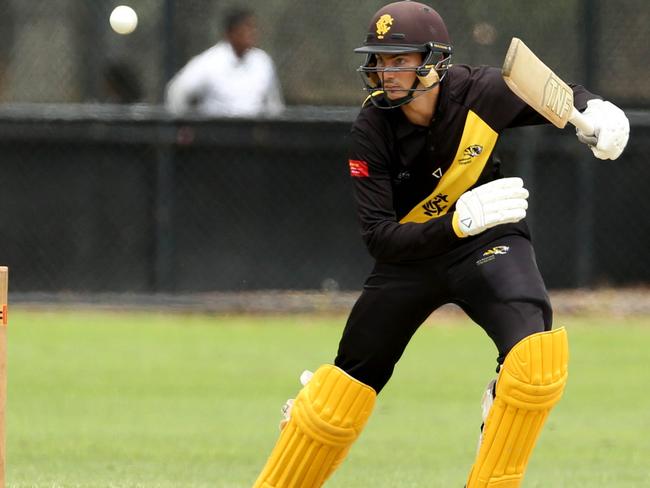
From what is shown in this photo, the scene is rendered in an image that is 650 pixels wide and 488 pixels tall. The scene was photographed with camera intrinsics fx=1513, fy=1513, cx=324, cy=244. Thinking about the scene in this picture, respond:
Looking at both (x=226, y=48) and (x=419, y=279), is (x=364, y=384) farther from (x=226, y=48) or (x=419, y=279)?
(x=226, y=48)

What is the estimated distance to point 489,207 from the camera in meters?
5.24

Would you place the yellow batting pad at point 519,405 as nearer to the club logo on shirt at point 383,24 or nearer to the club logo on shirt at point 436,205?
the club logo on shirt at point 436,205

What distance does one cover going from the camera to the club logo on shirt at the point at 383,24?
5.62 metres

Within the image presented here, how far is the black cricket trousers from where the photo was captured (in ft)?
18.4

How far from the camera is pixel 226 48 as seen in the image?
1244 centimetres

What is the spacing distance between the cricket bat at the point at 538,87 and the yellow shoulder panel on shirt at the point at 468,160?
318 mm

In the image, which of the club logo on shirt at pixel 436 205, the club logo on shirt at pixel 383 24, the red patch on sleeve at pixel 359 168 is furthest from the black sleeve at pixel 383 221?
the club logo on shirt at pixel 383 24

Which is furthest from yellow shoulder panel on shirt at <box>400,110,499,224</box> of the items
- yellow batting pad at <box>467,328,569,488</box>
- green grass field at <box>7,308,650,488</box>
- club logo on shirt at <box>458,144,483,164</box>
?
green grass field at <box>7,308,650,488</box>

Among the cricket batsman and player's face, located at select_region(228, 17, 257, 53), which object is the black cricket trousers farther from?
player's face, located at select_region(228, 17, 257, 53)

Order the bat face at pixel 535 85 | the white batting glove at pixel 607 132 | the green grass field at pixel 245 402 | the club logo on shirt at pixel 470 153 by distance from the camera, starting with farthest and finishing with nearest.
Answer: the green grass field at pixel 245 402
the club logo on shirt at pixel 470 153
the white batting glove at pixel 607 132
the bat face at pixel 535 85

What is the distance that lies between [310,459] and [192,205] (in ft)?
22.5

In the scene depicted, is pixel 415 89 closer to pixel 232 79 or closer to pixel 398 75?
pixel 398 75

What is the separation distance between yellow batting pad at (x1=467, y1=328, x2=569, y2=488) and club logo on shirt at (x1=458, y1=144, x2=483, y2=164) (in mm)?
785

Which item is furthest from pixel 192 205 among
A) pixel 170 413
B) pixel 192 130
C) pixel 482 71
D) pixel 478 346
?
pixel 482 71
